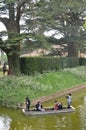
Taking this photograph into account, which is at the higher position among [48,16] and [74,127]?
[48,16]

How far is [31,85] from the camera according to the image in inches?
1485

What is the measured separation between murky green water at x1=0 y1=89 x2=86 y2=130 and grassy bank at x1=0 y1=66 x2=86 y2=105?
2336 mm

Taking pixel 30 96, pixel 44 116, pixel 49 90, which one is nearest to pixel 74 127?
pixel 44 116

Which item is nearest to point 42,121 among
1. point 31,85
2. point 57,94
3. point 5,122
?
point 5,122

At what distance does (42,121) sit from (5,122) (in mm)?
2645

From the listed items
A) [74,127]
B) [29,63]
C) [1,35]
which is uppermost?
[1,35]

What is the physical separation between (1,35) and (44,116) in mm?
14520

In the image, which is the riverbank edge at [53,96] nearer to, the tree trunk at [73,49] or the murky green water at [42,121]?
the murky green water at [42,121]

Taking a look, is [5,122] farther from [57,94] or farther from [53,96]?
[57,94]

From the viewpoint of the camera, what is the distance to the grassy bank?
34125 millimetres

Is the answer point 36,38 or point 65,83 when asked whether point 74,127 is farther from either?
point 65,83

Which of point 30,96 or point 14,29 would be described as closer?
point 30,96

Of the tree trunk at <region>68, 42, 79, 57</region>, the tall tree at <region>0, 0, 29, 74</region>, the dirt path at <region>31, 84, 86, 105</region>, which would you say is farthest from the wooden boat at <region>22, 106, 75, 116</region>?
the tree trunk at <region>68, 42, 79, 57</region>

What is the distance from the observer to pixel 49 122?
1042 inches
